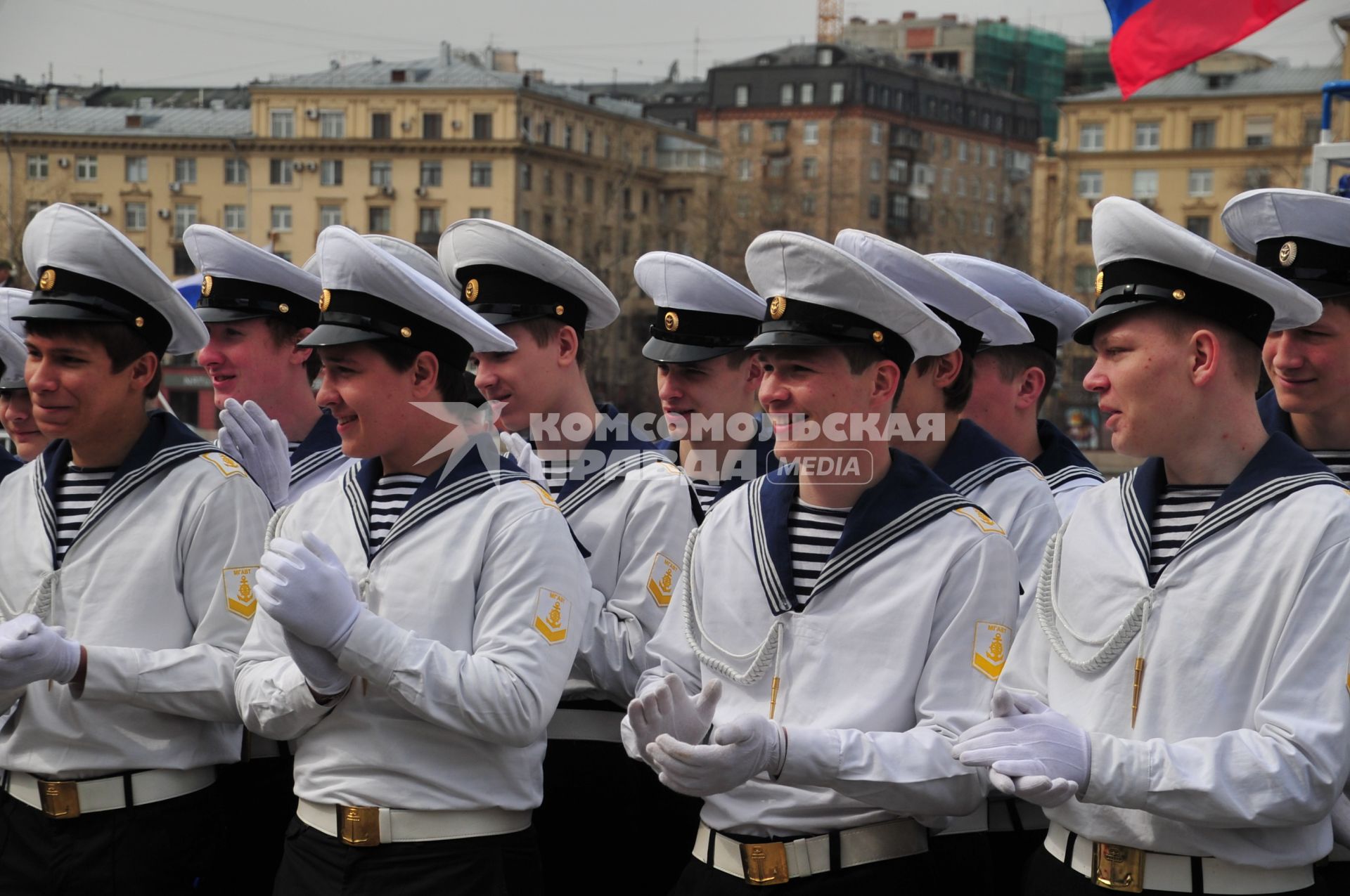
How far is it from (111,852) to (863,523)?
7.14 feet

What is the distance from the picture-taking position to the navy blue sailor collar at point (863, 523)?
402 centimetres

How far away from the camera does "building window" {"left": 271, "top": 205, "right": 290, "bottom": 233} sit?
76375mm

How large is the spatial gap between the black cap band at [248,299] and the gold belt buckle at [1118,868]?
364 centimetres

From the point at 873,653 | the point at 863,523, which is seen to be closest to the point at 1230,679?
the point at 873,653

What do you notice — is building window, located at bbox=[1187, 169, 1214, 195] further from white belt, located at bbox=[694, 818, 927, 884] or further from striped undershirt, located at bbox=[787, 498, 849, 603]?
white belt, located at bbox=[694, 818, 927, 884]

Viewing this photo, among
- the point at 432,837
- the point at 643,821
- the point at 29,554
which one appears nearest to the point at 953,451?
the point at 643,821

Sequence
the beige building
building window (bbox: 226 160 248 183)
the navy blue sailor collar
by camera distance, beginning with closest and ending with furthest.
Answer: the navy blue sailor collar, the beige building, building window (bbox: 226 160 248 183)

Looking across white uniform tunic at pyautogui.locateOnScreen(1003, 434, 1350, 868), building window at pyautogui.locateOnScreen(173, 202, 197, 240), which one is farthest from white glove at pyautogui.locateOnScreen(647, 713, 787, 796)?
building window at pyautogui.locateOnScreen(173, 202, 197, 240)

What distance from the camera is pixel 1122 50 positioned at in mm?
8406

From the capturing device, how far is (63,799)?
448 centimetres

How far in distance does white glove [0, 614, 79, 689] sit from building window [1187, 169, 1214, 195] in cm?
7733

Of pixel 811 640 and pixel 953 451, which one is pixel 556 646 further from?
pixel 953 451

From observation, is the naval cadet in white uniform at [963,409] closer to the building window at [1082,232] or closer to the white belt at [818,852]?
the white belt at [818,852]

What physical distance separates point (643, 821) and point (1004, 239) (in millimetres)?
94793
